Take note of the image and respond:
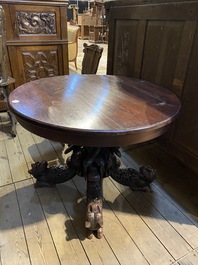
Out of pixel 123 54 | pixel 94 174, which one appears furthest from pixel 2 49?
pixel 94 174

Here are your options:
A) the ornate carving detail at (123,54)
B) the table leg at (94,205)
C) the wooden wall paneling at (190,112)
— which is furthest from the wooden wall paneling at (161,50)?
the table leg at (94,205)

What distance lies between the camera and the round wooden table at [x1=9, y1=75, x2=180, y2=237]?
0.79 metres

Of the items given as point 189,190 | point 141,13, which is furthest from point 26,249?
point 141,13

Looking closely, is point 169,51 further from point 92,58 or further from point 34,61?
point 34,61

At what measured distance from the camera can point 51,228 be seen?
1182 millimetres

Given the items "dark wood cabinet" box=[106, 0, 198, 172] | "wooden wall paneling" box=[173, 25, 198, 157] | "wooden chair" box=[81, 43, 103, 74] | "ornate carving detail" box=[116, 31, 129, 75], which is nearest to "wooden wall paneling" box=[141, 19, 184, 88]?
"dark wood cabinet" box=[106, 0, 198, 172]

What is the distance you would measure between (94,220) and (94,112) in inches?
23.1

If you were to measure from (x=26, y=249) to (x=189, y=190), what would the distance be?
1.12 m

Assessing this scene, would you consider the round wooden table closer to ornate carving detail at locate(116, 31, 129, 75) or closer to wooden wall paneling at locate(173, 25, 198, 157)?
wooden wall paneling at locate(173, 25, 198, 157)

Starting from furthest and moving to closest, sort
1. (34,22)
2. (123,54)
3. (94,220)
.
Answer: (34,22)
(123,54)
(94,220)

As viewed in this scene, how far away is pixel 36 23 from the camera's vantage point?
7.59 feet

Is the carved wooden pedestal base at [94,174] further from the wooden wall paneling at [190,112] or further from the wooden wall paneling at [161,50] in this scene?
the wooden wall paneling at [161,50]

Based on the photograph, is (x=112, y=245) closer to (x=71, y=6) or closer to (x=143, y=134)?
(x=143, y=134)

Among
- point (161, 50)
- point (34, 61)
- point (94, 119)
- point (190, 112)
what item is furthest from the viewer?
point (34, 61)
